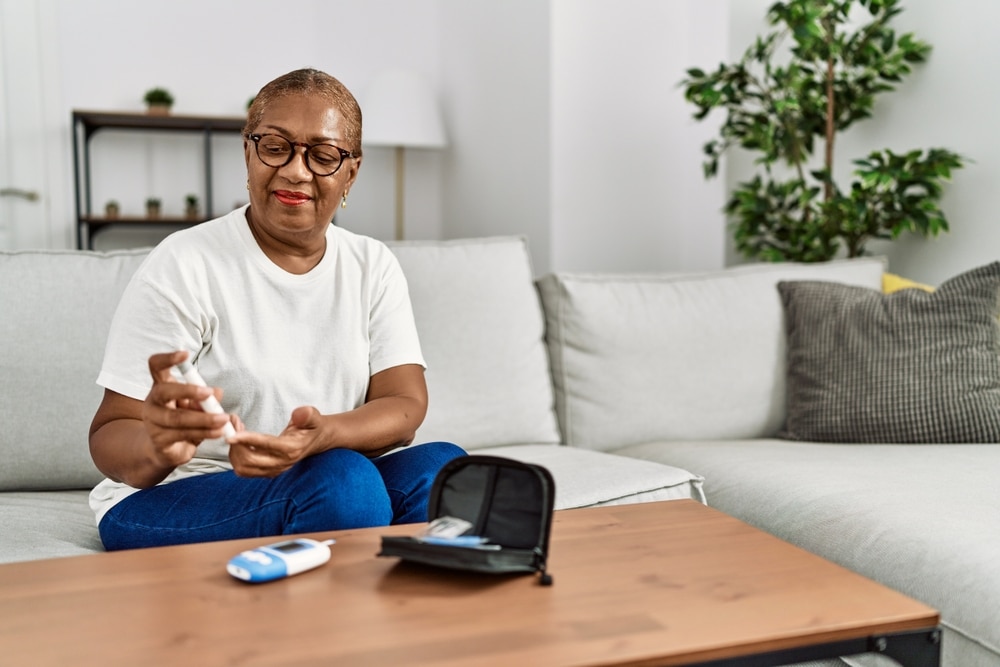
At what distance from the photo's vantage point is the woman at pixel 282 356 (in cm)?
125

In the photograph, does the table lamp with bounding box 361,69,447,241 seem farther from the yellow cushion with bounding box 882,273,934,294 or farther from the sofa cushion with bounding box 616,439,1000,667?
the sofa cushion with bounding box 616,439,1000,667

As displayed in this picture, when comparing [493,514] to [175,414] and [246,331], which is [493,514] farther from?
[246,331]

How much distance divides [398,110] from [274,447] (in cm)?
331

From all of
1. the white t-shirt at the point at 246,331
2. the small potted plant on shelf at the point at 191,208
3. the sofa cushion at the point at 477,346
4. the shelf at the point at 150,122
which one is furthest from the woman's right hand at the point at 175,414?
the small potted plant on shelf at the point at 191,208

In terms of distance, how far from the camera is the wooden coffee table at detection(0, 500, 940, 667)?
32.8 inches

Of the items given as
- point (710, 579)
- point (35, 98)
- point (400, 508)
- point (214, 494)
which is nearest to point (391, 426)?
point (400, 508)

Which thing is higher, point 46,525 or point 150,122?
point 150,122

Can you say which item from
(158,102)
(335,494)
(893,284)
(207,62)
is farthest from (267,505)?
(207,62)

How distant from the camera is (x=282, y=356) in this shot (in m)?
1.42

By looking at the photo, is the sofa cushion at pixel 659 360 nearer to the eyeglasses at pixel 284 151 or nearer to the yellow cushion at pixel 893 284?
the yellow cushion at pixel 893 284

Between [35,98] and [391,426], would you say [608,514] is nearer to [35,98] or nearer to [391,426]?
[391,426]

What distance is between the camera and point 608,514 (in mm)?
1281

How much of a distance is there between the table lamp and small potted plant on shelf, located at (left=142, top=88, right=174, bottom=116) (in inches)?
32.4

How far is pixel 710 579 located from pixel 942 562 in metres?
0.52
